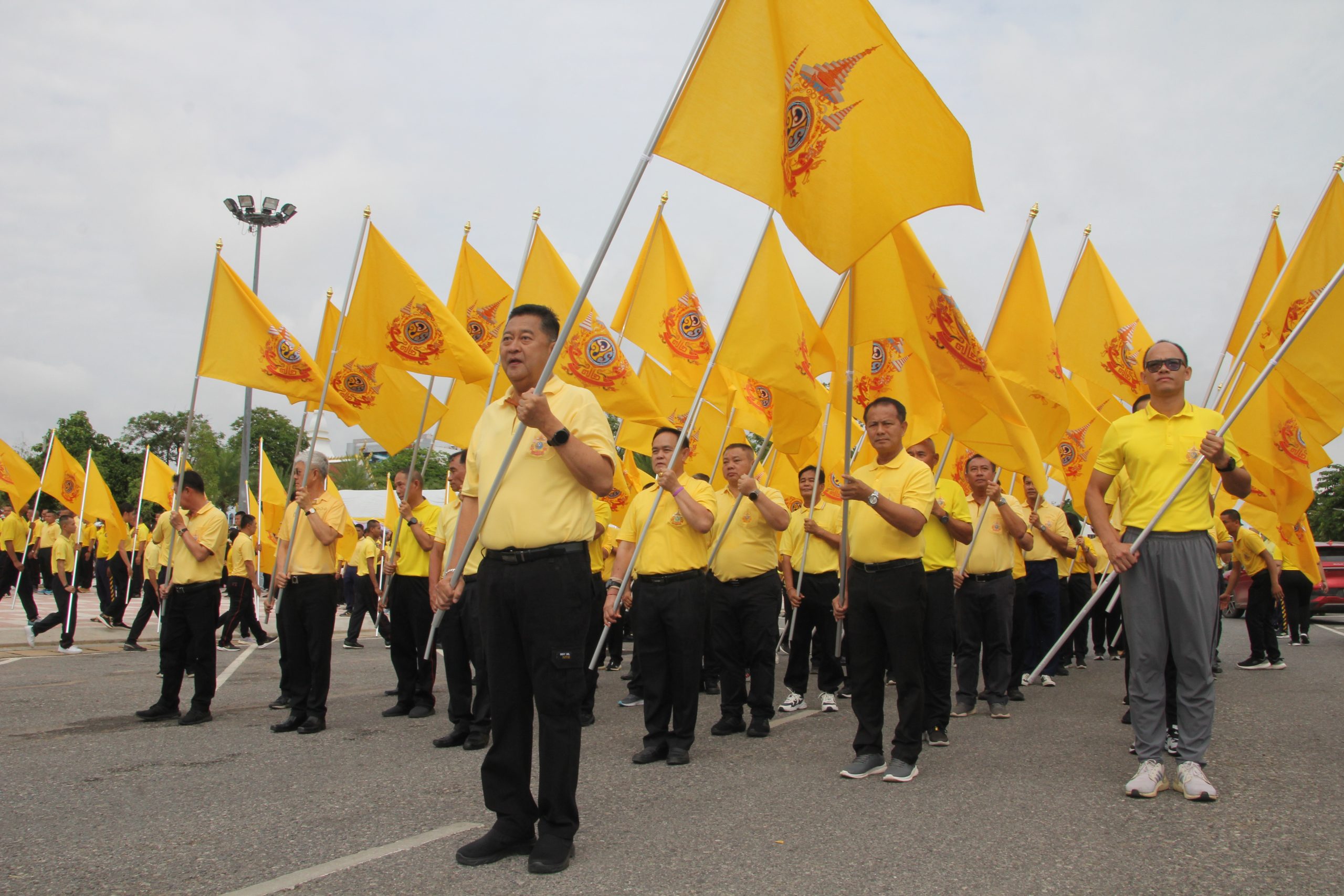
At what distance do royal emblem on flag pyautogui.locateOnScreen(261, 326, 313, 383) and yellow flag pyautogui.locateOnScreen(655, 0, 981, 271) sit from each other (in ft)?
17.7

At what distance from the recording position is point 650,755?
18.8ft

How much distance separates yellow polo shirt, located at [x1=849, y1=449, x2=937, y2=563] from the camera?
5.33 m

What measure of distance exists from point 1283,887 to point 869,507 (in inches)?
104

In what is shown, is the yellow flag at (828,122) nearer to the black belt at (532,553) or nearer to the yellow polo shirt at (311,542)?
the black belt at (532,553)

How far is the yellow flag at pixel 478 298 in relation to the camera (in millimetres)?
10375

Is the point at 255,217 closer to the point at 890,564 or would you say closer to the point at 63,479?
the point at 63,479

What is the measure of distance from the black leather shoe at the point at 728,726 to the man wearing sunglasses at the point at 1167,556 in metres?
2.68

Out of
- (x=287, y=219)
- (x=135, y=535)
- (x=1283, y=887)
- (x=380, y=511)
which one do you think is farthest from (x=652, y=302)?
(x=380, y=511)

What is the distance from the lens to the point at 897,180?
461cm

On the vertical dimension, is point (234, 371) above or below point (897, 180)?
below

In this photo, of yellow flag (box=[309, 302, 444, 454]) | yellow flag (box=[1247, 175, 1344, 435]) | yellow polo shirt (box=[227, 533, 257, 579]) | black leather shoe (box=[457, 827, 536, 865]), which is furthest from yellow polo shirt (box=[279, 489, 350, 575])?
yellow flag (box=[1247, 175, 1344, 435])

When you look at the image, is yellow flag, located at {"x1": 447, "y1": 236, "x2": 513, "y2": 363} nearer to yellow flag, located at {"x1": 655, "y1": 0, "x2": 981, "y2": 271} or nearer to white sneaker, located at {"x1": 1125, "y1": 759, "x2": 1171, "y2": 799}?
yellow flag, located at {"x1": 655, "y1": 0, "x2": 981, "y2": 271}

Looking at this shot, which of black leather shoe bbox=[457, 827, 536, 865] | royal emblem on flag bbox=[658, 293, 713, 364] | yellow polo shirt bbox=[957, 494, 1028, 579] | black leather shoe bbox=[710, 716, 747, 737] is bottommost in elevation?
black leather shoe bbox=[710, 716, 747, 737]

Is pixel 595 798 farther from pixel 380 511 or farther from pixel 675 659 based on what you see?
pixel 380 511
